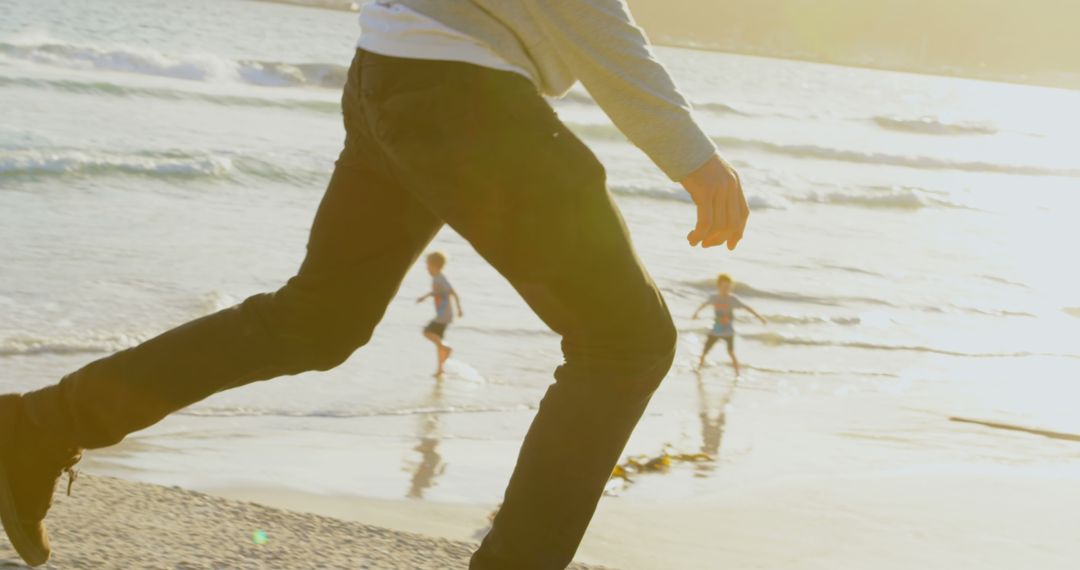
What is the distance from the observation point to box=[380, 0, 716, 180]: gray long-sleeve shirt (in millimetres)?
2008

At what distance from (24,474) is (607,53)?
48.5 inches

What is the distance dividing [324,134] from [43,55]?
990 centimetres

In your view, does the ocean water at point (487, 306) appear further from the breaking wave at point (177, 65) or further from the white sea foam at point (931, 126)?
the white sea foam at point (931, 126)

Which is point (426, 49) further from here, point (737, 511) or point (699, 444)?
point (699, 444)

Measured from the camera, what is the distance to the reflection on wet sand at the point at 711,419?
21.4ft

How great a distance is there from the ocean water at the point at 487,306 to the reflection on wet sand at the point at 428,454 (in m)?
0.02

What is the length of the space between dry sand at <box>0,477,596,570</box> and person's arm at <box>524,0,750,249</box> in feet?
4.09

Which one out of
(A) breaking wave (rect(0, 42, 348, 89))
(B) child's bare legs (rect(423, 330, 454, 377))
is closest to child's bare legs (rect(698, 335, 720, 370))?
(B) child's bare legs (rect(423, 330, 454, 377))

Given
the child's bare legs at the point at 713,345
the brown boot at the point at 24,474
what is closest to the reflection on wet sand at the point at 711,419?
the child's bare legs at the point at 713,345

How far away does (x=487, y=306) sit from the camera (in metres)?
10.2

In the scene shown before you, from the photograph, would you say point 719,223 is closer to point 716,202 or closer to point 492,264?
point 716,202

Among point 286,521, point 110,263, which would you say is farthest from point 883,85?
point 286,521

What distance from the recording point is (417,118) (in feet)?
6.52

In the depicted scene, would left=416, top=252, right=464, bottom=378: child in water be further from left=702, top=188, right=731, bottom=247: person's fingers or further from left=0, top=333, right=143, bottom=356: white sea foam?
left=702, top=188, right=731, bottom=247: person's fingers
